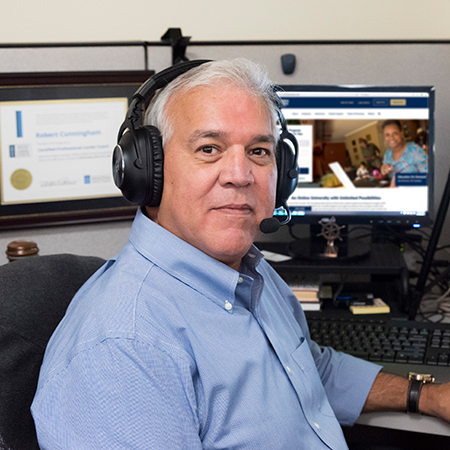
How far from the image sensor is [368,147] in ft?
3.97

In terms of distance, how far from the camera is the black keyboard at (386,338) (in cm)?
91

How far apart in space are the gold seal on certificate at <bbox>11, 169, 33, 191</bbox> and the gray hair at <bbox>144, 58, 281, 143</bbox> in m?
0.57

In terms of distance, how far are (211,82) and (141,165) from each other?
0.49 ft

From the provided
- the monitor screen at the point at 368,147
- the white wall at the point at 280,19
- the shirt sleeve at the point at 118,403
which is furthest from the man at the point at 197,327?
the white wall at the point at 280,19

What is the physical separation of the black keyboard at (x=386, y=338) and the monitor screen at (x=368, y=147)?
0.31 m

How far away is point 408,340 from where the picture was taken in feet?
3.11

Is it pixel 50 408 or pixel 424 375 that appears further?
pixel 424 375

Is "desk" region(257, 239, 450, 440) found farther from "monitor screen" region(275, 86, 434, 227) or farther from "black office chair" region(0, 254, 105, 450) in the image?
"black office chair" region(0, 254, 105, 450)

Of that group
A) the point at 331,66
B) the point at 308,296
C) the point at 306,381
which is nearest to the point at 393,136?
the point at 331,66

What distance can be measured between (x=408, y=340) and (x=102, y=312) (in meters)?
0.64

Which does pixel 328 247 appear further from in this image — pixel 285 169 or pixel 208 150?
pixel 208 150

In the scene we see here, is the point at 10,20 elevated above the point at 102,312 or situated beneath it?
elevated above

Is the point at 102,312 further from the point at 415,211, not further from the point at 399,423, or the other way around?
the point at 415,211

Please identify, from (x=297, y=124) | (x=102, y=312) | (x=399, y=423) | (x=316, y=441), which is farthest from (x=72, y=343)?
(x=297, y=124)
